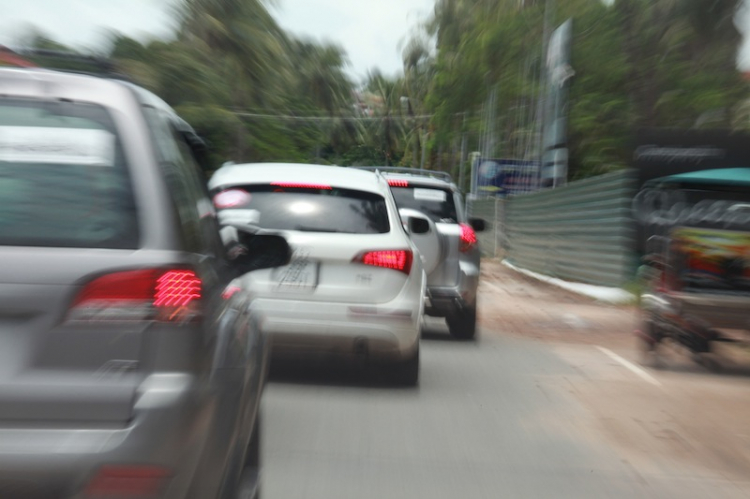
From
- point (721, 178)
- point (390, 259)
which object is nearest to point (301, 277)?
point (390, 259)

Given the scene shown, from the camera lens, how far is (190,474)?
9.14 feet

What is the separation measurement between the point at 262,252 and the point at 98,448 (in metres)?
1.87

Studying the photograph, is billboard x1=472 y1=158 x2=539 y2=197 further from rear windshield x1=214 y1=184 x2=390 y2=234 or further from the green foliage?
rear windshield x1=214 y1=184 x2=390 y2=234

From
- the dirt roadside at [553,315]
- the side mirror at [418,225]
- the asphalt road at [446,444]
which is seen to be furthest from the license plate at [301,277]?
the dirt roadside at [553,315]

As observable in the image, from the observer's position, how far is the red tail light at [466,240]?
11188 mm

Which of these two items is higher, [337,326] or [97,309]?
[97,309]

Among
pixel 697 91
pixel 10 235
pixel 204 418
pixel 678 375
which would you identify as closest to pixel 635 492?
pixel 204 418

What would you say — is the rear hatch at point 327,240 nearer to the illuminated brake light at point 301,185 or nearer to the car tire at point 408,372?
the illuminated brake light at point 301,185

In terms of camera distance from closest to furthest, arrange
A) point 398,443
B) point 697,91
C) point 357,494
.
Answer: point 357,494 → point 398,443 → point 697,91

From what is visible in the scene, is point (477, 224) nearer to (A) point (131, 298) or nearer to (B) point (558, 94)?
(A) point (131, 298)

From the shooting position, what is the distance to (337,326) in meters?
7.47

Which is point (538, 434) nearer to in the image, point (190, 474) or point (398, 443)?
point (398, 443)

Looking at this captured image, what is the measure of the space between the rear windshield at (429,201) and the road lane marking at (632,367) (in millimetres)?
2206

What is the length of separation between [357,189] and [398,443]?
2.29 meters
